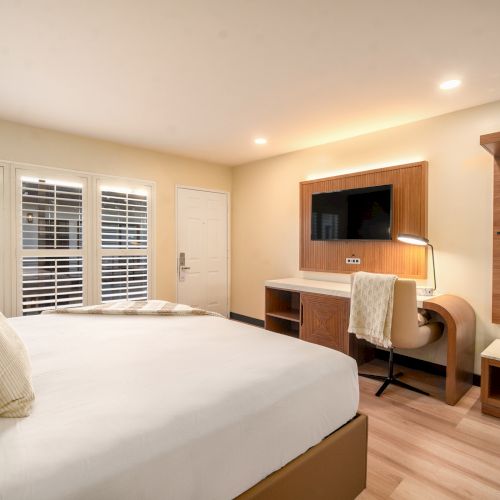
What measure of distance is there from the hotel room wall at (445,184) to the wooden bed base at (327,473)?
6.45 feet

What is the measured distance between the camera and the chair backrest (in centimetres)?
264

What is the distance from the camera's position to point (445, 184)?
124 inches

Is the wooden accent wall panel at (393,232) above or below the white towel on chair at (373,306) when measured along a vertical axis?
above

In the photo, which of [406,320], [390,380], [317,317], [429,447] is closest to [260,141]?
[317,317]

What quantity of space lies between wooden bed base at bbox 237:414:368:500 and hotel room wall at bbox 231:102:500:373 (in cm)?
197

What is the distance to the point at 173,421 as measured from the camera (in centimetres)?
108

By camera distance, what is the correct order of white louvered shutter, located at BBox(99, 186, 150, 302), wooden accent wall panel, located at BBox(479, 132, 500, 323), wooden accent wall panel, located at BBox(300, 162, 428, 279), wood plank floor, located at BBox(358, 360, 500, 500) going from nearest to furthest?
wood plank floor, located at BBox(358, 360, 500, 500), wooden accent wall panel, located at BBox(479, 132, 500, 323), wooden accent wall panel, located at BBox(300, 162, 428, 279), white louvered shutter, located at BBox(99, 186, 150, 302)

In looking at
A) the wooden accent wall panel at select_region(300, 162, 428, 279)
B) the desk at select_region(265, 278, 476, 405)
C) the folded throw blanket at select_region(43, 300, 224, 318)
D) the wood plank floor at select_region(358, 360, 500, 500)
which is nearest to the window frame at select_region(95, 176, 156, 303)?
the folded throw blanket at select_region(43, 300, 224, 318)

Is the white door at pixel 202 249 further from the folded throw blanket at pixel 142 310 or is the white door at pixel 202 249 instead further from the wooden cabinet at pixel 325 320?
the folded throw blanket at pixel 142 310

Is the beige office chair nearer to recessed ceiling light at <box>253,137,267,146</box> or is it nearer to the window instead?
recessed ceiling light at <box>253,137,267,146</box>

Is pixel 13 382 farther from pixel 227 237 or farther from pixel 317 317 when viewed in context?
pixel 227 237

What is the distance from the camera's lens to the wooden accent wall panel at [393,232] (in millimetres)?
3279

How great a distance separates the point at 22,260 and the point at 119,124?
1714 mm

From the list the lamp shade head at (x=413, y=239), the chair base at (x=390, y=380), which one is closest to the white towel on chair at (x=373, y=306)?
the chair base at (x=390, y=380)
